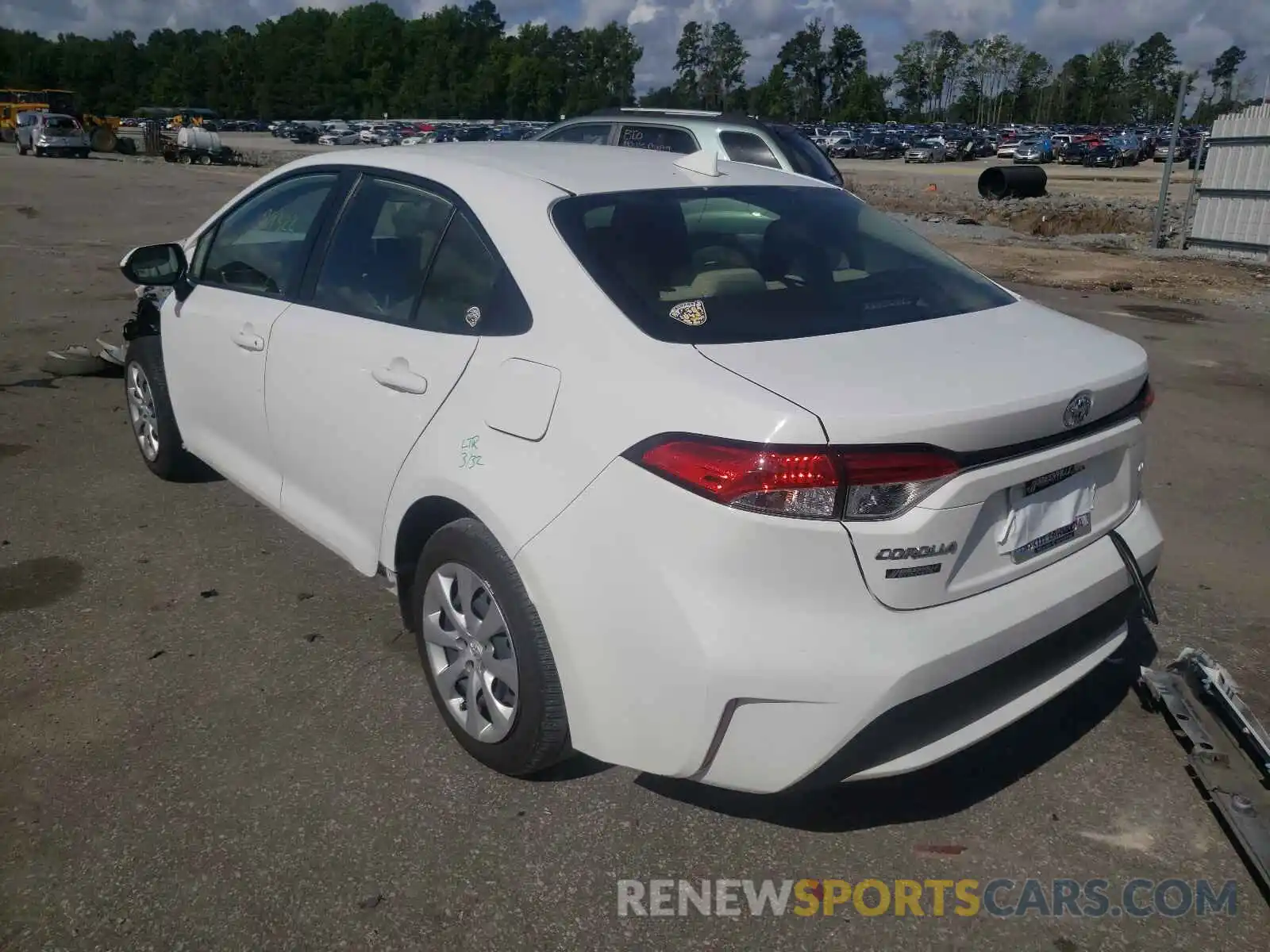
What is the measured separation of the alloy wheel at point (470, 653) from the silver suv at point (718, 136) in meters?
8.15

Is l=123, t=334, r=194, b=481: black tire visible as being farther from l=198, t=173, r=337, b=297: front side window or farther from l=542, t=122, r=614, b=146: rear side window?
l=542, t=122, r=614, b=146: rear side window

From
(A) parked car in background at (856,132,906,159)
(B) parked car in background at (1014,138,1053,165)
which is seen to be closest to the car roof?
(B) parked car in background at (1014,138,1053,165)

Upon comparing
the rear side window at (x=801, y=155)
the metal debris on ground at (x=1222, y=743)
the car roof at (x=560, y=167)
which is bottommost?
the metal debris on ground at (x=1222, y=743)

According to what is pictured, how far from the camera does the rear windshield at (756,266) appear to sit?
8.70 ft

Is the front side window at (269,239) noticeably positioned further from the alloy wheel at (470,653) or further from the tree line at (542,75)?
the tree line at (542,75)

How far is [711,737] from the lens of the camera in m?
2.30

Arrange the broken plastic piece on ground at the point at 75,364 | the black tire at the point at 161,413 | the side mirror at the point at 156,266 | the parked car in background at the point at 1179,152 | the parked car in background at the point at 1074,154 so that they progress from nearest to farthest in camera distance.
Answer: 1. the side mirror at the point at 156,266
2. the black tire at the point at 161,413
3. the broken plastic piece on ground at the point at 75,364
4. the parked car in background at the point at 1074,154
5. the parked car in background at the point at 1179,152

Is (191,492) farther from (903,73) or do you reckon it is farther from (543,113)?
(903,73)

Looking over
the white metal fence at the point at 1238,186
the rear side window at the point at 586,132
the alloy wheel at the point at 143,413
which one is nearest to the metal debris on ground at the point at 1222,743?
the alloy wheel at the point at 143,413

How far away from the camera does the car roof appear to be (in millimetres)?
3146

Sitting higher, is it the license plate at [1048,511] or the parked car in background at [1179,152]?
the parked car in background at [1179,152]

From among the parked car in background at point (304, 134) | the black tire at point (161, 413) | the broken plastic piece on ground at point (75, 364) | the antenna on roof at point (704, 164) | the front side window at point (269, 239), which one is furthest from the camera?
the parked car in background at point (304, 134)

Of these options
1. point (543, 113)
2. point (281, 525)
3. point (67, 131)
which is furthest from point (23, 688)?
point (543, 113)

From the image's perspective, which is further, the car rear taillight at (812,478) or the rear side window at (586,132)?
the rear side window at (586,132)
